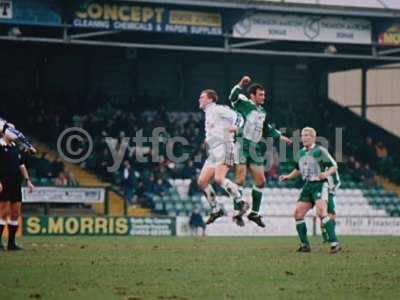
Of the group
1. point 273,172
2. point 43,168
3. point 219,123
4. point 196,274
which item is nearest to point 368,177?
point 273,172

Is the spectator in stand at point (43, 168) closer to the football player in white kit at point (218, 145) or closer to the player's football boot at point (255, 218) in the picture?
the football player in white kit at point (218, 145)

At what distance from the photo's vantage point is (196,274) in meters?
14.2

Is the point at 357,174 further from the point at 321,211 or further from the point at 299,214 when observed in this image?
the point at 299,214

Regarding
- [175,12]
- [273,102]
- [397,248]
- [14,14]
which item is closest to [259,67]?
[273,102]

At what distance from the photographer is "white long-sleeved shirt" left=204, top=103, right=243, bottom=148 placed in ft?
66.6

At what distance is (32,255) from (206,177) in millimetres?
4488

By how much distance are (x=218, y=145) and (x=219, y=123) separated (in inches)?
18.9

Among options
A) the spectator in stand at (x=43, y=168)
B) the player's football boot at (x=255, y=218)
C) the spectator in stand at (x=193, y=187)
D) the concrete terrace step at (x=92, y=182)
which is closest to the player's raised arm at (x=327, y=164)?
the player's football boot at (x=255, y=218)

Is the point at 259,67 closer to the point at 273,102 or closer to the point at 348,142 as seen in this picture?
the point at 273,102

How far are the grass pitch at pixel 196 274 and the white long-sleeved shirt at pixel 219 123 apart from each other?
2.57 m

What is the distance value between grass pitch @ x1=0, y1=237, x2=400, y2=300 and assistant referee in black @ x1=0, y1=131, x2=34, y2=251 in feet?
2.40

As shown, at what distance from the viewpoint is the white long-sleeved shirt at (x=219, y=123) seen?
20.3m

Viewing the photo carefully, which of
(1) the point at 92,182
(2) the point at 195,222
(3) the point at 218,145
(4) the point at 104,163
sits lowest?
(2) the point at 195,222

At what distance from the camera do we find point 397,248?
2147 centimetres
